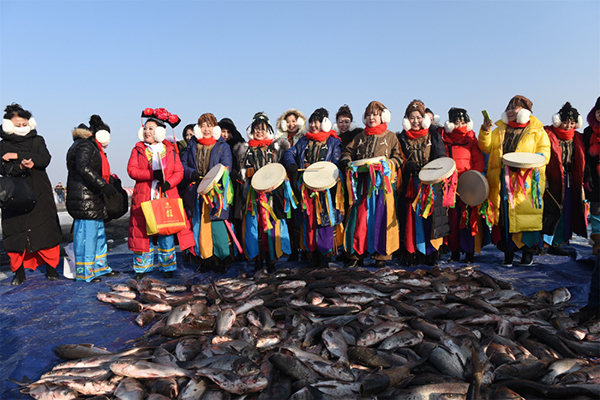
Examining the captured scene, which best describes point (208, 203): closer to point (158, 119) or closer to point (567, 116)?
point (158, 119)

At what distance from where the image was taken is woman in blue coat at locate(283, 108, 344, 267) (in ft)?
17.6

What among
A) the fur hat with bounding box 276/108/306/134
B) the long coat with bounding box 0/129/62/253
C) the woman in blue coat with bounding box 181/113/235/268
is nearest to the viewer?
the long coat with bounding box 0/129/62/253

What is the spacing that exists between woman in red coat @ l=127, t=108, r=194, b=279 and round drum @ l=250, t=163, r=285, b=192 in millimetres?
1165

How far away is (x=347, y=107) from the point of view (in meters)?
6.43

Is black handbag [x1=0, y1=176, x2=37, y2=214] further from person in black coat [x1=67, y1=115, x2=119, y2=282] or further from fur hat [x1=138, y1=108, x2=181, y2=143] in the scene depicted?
fur hat [x1=138, y1=108, x2=181, y2=143]

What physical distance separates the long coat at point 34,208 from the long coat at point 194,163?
6.06ft

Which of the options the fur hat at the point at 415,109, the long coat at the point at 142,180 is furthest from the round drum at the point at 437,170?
the long coat at the point at 142,180

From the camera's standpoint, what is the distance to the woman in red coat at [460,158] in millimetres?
5832

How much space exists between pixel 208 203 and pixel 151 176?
88 centimetres

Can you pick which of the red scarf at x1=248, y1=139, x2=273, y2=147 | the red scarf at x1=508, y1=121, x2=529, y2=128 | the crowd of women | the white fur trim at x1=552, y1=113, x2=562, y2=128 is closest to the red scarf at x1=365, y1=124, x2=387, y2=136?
the crowd of women

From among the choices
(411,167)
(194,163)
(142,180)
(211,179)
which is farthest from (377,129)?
(142,180)

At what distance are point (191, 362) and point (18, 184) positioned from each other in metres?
3.97

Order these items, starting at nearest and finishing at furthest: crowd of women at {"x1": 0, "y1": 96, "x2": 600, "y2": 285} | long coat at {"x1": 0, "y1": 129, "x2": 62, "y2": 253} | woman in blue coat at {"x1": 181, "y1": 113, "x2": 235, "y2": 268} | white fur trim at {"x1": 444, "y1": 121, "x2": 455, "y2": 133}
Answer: long coat at {"x1": 0, "y1": 129, "x2": 62, "y2": 253} < crowd of women at {"x1": 0, "y1": 96, "x2": 600, "y2": 285} < woman in blue coat at {"x1": 181, "y1": 113, "x2": 235, "y2": 268} < white fur trim at {"x1": 444, "y1": 121, "x2": 455, "y2": 133}

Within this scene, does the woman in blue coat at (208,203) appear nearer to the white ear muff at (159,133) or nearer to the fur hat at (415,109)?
the white ear muff at (159,133)
